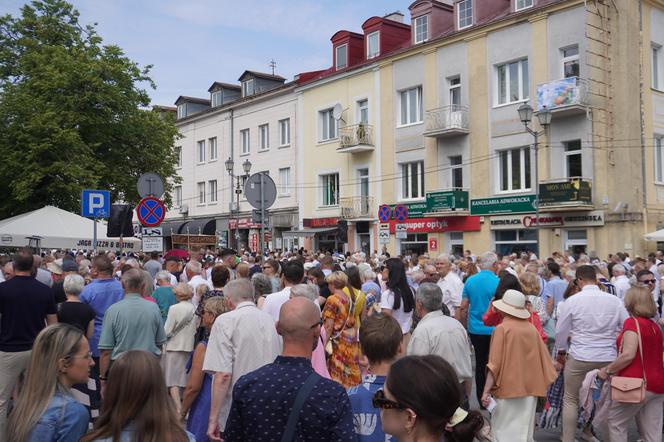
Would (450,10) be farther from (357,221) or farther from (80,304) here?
(80,304)

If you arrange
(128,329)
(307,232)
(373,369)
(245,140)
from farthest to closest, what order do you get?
(245,140)
(307,232)
(128,329)
(373,369)

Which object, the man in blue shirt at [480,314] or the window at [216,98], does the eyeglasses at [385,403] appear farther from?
the window at [216,98]

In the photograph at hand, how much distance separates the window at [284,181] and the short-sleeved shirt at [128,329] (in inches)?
1219

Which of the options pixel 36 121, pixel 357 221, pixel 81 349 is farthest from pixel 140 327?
pixel 357 221

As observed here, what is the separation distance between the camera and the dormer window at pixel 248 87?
41250mm

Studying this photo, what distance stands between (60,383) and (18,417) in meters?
0.27

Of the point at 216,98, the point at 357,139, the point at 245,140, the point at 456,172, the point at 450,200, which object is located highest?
the point at 216,98

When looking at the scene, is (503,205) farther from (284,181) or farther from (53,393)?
(53,393)

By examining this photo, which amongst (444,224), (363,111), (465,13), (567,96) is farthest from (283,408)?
(363,111)

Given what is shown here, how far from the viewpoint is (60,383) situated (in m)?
3.55

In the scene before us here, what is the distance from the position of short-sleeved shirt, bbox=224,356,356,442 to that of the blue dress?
202 centimetres

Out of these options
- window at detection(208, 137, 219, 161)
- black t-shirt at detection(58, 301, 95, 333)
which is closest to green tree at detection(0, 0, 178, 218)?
window at detection(208, 137, 219, 161)

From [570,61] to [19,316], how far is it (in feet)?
74.3

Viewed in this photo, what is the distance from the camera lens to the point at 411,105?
3109cm
